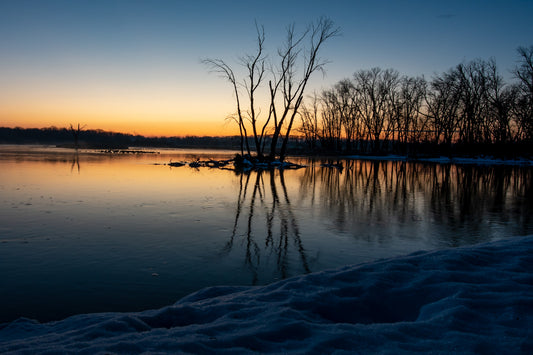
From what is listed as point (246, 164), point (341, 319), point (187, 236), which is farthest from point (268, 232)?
point (246, 164)

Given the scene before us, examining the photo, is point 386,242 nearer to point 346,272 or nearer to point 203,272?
point 346,272

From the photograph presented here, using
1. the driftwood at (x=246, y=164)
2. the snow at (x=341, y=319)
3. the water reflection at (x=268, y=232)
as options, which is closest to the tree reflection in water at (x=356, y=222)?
the water reflection at (x=268, y=232)

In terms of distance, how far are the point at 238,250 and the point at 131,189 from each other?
9.17 metres

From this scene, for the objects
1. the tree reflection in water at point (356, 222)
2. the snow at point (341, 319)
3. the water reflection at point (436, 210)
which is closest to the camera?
the snow at point (341, 319)

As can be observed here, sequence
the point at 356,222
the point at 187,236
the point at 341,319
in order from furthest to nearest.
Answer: the point at 356,222, the point at 187,236, the point at 341,319

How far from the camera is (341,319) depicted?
3.31 meters

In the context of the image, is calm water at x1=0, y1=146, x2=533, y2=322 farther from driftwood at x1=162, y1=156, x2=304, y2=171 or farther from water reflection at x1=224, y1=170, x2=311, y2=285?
driftwood at x1=162, y1=156, x2=304, y2=171

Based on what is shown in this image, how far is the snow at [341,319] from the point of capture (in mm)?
2617

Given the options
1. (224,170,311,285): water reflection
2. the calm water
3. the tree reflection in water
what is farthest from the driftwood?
(224,170,311,285): water reflection

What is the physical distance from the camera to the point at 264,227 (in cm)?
775

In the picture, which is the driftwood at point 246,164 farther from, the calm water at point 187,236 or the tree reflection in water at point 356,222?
the calm water at point 187,236

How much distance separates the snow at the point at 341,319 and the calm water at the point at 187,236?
2.13 ft

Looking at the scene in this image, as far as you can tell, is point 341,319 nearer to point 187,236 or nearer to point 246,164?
point 187,236

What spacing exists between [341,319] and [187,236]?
4184mm
